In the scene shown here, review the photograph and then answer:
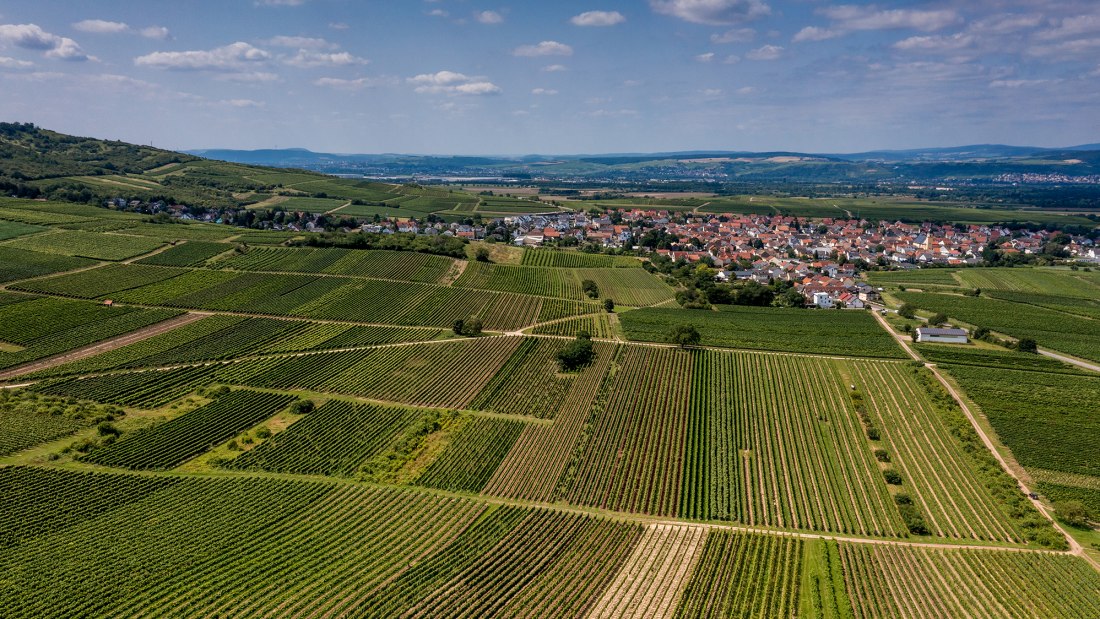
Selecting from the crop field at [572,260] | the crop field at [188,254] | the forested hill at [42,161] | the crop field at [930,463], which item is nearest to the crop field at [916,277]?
the crop field at [572,260]

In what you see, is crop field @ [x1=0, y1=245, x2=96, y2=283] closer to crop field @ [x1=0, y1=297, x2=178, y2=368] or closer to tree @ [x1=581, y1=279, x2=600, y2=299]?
crop field @ [x1=0, y1=297, x2=178, y2=368]

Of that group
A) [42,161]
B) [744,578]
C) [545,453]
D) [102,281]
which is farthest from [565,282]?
[42,161]

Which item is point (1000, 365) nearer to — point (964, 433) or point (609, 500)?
point (964, 433)

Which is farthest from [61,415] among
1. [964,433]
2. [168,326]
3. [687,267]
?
[687,267]

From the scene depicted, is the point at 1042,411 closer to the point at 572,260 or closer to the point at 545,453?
the point at 545,453

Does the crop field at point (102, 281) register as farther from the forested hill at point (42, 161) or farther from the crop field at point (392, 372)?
the forested hill at point (42, 161)

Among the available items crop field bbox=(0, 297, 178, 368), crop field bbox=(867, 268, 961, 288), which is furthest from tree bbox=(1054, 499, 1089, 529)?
crop field bbox=(0, 297, 178, 368)
